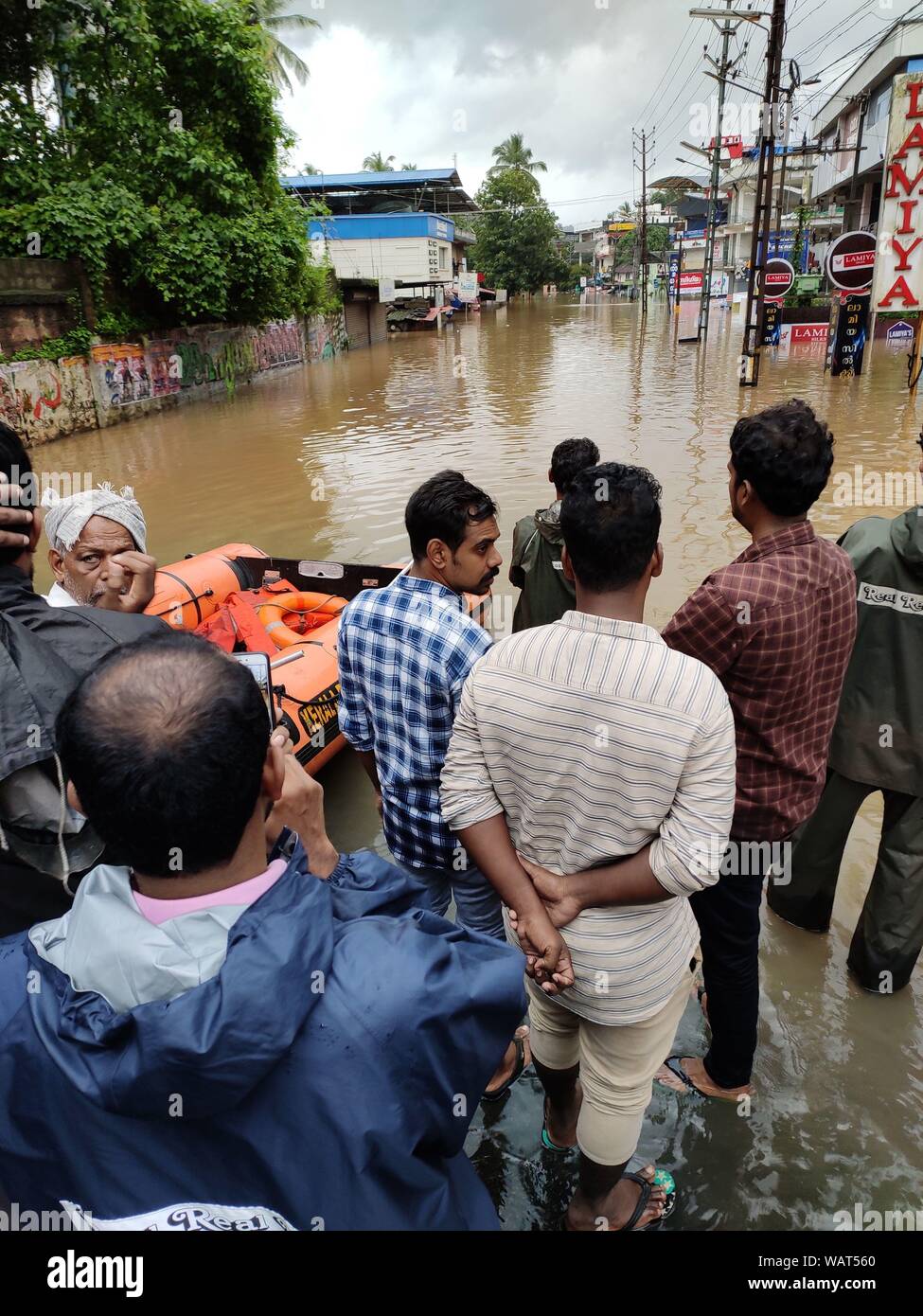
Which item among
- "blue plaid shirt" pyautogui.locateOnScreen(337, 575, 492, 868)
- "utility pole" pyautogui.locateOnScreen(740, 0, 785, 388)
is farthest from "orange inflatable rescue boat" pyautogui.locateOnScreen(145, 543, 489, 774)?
"utility pole" pyautogui.locateOnScreen(740, 0, 785, 388)

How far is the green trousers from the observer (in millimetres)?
2816

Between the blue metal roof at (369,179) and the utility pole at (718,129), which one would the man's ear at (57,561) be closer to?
the utility pole at (718,129)

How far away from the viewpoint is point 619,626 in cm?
164

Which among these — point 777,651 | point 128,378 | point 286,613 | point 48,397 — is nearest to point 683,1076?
point 777,651

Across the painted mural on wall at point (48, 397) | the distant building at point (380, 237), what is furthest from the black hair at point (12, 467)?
the distant building at point (380, 237)

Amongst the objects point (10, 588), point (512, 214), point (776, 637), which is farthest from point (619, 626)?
point (512, 214)

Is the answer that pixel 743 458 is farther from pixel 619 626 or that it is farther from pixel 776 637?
pixel 619 626

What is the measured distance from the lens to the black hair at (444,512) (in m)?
2.26

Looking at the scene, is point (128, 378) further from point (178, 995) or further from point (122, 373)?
point (178, 995)

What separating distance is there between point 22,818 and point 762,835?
6.23 ft

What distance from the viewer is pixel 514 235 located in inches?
2562

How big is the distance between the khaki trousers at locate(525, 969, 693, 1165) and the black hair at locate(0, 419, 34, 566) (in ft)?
5.53

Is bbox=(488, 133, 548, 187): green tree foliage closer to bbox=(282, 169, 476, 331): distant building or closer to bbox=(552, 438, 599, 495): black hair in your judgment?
bbox=(282, 169, 476, 331): distant building

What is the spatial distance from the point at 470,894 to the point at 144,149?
788 inches
